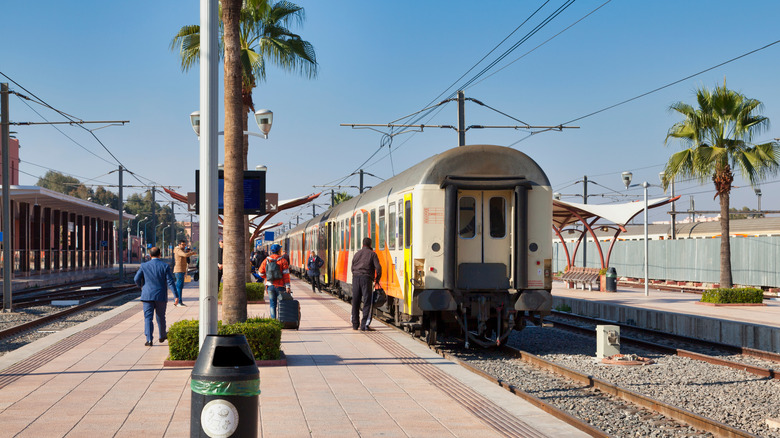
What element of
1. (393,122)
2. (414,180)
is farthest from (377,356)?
(393,122)

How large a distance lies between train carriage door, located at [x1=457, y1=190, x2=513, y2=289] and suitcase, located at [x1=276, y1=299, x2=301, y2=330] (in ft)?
13.1

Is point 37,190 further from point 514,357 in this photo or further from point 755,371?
point 755,371

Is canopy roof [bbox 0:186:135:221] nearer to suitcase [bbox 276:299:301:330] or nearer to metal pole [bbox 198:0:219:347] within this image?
suitcase [bbox 276:299:301:330]

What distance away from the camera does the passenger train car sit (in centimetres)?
1295

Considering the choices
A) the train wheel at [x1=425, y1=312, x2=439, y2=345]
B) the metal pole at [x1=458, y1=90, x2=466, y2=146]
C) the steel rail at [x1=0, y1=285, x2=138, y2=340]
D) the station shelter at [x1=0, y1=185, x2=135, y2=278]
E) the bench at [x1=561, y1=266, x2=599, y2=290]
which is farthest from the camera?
the station shelter at [x1=0, y1=185, x2=135, y2=278]

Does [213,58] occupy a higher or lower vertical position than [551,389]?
higher

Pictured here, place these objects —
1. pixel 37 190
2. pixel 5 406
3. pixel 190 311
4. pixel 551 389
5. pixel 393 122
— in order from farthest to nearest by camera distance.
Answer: pixel 37 190 < pixel 393 122 < pixel 190 311 < pixel 551 389 < pixel 5 406

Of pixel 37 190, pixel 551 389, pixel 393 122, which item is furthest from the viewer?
pixel 37 190

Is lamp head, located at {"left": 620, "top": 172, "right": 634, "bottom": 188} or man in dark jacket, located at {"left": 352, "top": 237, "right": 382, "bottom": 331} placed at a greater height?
lamp head, located at {"left": 620, "top": 172, "right": 634, "bottom": 188}

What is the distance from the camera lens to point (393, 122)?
2378cm

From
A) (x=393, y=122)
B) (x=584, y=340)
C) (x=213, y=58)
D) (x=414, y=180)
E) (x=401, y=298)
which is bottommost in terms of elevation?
(x=584, y=340)

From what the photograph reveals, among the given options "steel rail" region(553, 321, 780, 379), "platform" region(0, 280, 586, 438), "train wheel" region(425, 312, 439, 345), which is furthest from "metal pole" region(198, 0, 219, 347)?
"steel rail" region(553, 321, 780, 379)

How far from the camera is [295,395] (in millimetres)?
8656

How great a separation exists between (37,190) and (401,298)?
3016cm
